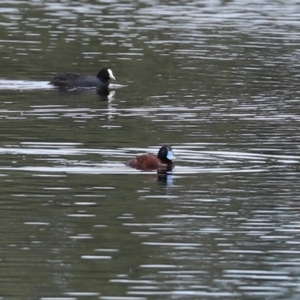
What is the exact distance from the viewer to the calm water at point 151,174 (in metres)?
12.6

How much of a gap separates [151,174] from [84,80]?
11973mm

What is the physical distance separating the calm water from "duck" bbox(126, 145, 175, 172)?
0.57ft

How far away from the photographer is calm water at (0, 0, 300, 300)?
496 inches

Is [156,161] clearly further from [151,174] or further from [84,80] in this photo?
[84,80]

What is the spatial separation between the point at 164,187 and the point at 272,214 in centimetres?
209

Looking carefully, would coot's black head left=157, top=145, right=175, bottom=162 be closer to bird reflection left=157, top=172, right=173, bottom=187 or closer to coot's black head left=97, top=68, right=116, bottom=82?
bird reflection left=157, top=172, right=173, bottom=187

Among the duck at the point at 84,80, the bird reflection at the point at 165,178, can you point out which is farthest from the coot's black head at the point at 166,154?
the duck at the point at 84,80

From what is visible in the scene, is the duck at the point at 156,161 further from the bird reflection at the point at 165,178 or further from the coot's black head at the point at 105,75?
the coot's black head at the point at 105,75

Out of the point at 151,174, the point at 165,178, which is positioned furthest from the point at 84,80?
the point at 165,178

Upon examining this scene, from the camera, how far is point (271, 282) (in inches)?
490

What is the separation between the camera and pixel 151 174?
18.0 m

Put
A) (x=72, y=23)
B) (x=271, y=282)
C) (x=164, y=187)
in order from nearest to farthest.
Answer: (x=271, y=282) → (x=164, y=187) → (x=72, y=23)

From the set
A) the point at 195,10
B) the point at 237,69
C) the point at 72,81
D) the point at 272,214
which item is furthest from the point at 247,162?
the point at 195,10

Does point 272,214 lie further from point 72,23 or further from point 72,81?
point 72,23
